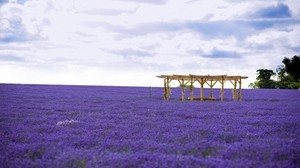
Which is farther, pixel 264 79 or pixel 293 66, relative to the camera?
pixel 264 79

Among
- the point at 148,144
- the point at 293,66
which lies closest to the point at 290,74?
the point at 293,66

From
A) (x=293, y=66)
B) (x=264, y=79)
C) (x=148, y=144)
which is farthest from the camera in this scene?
(x=264, y=79)

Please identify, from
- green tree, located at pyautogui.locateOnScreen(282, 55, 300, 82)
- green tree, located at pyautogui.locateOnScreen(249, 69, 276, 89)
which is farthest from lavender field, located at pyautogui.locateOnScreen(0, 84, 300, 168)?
green tree, located at pyautogui.locateOnScreen(249, 69, 276, 89)

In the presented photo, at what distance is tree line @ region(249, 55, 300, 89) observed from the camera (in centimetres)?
6222

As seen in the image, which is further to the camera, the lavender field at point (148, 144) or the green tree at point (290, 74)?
the green tree at point (290, 74)

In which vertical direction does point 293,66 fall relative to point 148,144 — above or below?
above

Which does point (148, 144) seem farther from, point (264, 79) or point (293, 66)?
point (264, 79)

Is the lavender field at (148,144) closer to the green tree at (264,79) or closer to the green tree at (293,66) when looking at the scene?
the green tree at (293,66)

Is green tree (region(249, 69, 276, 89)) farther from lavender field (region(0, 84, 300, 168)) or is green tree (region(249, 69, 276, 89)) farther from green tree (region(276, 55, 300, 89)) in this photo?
lavender field (region(0, 84, 300, 168))

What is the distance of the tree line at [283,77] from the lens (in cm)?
6222

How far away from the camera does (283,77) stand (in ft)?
231

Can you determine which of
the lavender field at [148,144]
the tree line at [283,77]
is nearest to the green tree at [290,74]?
the tree line at [283,77]

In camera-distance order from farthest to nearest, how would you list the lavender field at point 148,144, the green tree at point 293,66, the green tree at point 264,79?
the green tree at point 264,79 → the green tree at point 293,66 → the lavender field at point 148,144

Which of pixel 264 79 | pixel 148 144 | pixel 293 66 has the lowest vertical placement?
pixel 148 144
